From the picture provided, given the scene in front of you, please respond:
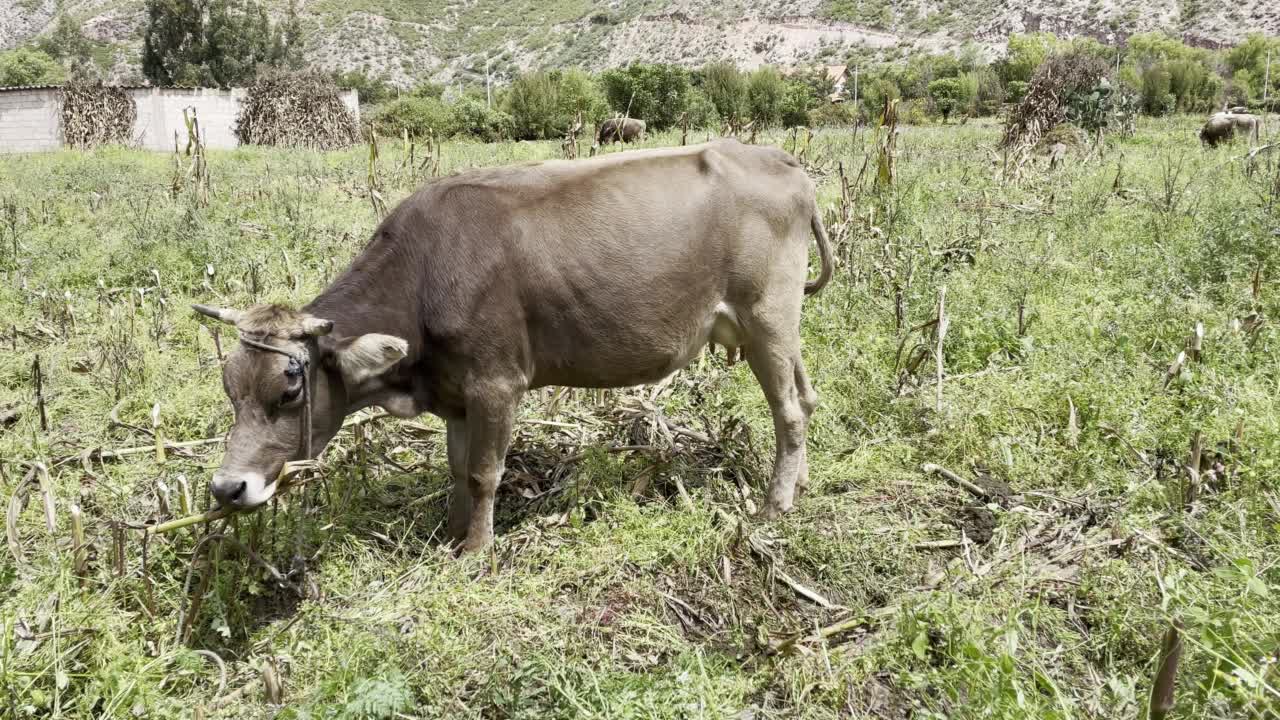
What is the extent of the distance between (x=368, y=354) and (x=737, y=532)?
1.89 metres

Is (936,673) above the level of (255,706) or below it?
above

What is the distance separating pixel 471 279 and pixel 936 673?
7.68 ft

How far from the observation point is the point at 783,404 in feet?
13.8

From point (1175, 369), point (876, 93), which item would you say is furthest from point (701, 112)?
point (876, 93)

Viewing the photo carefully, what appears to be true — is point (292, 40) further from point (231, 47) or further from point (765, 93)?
point (765, 93)

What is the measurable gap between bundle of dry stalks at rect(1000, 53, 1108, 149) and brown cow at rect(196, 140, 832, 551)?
13390 mm

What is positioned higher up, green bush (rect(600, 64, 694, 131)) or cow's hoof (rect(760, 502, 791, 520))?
green bush (rect(600, 64, 694, 131))

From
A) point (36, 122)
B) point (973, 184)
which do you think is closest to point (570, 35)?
point (36, 122)

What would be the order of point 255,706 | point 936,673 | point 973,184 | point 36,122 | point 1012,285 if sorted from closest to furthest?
1. point 936,673
2. point 255,706
3. point 1012,285
4. point 973,184
5. point 36,122

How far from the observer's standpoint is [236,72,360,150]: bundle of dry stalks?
2612 centimetres

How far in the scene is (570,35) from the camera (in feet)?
346

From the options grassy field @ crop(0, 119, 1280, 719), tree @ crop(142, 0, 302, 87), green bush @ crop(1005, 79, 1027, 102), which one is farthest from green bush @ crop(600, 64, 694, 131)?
tree @ crop(142, 0, 302, 87)

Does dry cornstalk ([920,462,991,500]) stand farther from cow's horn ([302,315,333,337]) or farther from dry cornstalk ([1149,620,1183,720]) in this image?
cow's horn ([302,315,333,337])

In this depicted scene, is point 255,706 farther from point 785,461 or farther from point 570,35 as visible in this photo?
point 570,35
